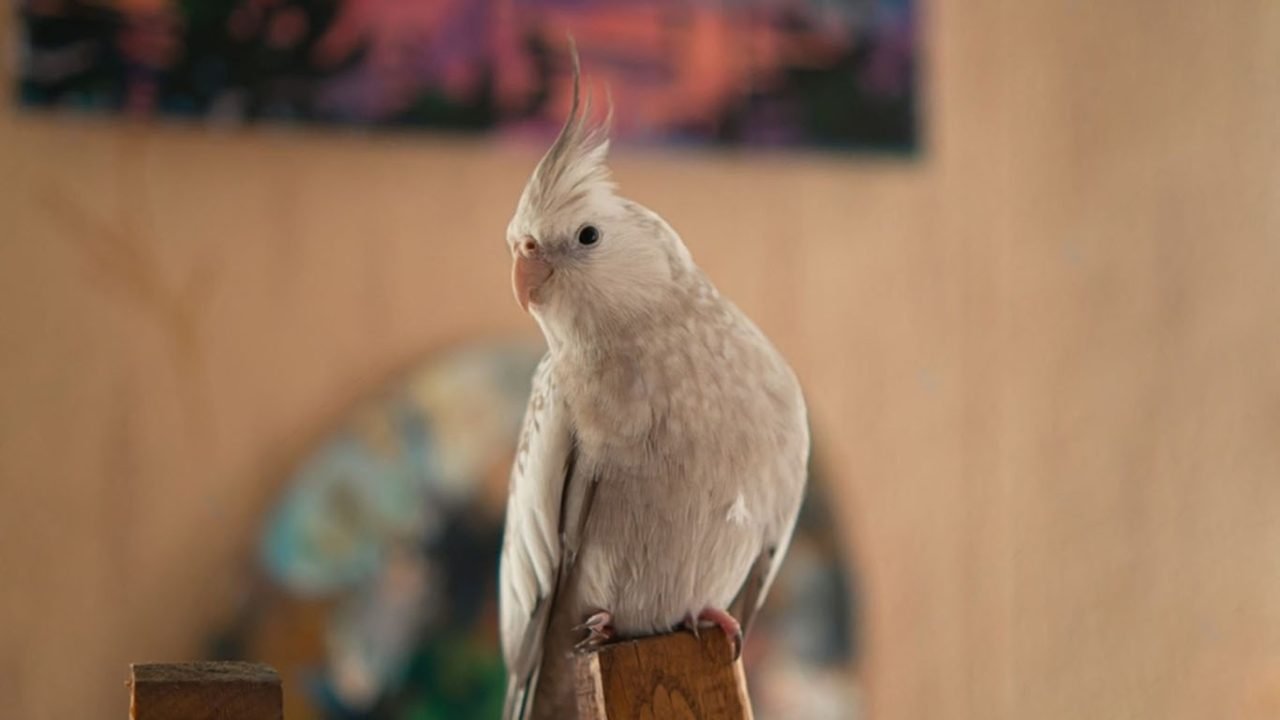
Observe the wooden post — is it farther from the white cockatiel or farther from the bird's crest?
the bird's crest

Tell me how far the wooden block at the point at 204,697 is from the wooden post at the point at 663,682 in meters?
0.25

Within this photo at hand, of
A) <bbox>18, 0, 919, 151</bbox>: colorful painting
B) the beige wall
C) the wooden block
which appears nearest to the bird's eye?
the wooden block

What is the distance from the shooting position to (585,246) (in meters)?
0.99


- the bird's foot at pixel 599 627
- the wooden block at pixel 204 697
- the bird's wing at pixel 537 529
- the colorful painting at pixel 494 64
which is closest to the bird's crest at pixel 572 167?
the bird's wing at pixel 537 529

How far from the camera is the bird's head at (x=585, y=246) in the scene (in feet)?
3.17

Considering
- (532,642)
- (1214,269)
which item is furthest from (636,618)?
(1214,269)

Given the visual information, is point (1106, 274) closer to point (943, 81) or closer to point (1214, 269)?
point (1214, 269)

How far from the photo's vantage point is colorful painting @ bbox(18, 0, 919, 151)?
179 cm

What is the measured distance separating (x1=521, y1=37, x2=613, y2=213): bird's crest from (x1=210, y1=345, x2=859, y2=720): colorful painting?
955 millimetres

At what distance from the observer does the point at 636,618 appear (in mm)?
1043

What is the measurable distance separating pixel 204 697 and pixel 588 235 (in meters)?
0.48

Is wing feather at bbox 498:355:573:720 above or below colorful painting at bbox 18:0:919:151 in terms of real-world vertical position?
below

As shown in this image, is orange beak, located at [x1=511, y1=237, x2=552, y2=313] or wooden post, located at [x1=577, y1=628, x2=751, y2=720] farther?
orange beak, located at [x1=511, y1=237, x2=552, y2=313]

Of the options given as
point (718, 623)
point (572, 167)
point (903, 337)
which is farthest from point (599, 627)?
point (903, 337)
